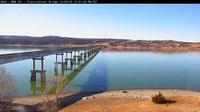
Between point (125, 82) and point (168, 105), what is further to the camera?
point (125, 82)

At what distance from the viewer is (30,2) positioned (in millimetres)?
3668

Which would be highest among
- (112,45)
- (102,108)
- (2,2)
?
(2,2)

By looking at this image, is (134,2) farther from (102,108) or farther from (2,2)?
(102,108)

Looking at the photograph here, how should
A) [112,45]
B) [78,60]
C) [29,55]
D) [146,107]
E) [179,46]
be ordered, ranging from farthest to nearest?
[112,45], [179,46], [78,60], [29,55], [146,107]

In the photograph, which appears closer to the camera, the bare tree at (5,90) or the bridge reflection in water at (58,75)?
the bare tree at (5,90)

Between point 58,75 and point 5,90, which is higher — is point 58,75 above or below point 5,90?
below

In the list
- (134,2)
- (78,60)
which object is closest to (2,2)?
(134,2)

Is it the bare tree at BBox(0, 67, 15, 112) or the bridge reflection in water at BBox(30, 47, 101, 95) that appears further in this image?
the bridge reflection in water at BBox(30, 47, 101, 95)

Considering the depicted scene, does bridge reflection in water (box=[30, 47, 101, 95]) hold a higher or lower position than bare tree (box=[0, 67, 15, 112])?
lower

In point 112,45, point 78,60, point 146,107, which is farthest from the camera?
point 112,45

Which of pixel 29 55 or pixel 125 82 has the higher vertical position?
pixel 29 55

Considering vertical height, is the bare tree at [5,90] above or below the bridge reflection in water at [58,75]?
above

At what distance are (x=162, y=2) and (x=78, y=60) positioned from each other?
280ft

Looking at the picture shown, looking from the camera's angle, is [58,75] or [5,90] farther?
[58,75]
